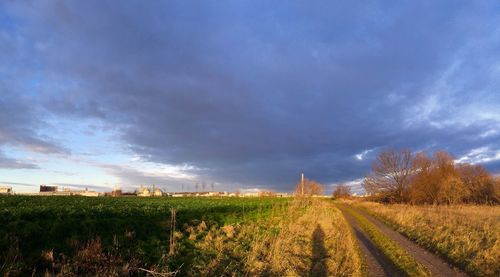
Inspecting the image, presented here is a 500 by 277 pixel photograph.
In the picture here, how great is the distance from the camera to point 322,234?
811 inches

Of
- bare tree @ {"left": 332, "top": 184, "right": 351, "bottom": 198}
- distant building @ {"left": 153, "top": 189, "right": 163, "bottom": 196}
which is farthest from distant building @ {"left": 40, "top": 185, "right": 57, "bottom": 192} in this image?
bare tree @ {"left": 332, "top": 184, "right": 351, "bottom": 198}

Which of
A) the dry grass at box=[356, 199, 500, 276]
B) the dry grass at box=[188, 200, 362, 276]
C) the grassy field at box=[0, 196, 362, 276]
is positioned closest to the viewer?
the grassy field at box=[0, 196, 362, 276]

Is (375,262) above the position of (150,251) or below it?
below

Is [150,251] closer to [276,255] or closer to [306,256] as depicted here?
[276,255]

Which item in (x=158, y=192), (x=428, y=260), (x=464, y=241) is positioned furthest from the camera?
(x=158, y=192)

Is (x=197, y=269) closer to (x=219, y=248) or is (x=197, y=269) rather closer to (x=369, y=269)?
(x=219, y=248)

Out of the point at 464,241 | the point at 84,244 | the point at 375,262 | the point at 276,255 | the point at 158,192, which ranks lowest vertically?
the point at 375,262

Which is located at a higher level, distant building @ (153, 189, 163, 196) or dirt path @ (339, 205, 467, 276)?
distant building @ (153, 189, 163, 196)

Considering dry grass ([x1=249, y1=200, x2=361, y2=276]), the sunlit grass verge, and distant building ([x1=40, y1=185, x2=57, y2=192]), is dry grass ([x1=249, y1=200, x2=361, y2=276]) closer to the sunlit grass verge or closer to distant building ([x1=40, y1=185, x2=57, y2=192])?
the sunlit grass verge

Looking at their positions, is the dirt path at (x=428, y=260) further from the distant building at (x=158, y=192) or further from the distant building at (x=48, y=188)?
the distant building at (x=48, y=188)

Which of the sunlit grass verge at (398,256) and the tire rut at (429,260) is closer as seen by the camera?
the tire rut at (429,260)

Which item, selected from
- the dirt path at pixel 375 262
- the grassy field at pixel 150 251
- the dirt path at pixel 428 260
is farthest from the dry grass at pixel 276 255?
the dirt path at pixel 428 260

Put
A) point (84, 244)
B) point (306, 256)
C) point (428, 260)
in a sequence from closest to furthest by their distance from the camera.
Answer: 1. point (84, 244)
2. point (428, 260)
3. point (306, 256)

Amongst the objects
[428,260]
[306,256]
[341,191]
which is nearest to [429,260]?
[428,260]
